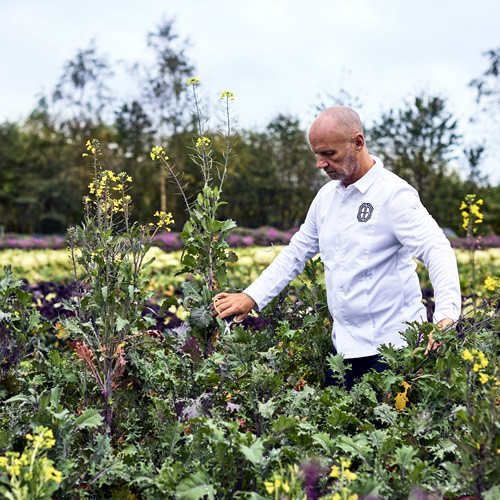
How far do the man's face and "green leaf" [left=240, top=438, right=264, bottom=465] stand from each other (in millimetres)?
1491

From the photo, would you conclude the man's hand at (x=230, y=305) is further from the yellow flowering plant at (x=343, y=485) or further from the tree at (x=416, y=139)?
the tree at (x=416, y=139)

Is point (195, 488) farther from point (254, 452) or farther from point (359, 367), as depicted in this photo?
point (359, 367)

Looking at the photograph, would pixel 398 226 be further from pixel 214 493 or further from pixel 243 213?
pixel 243 213

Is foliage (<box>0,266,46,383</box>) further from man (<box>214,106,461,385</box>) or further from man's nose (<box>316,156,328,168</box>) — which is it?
man's nose (<box>316,156,328,168</box>)

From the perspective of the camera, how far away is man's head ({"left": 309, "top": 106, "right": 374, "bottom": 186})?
3432 millimetres

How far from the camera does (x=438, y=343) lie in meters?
3.01

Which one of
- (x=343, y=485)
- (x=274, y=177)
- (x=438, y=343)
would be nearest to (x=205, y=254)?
(x=438, y=343)

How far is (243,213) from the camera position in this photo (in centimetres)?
3666

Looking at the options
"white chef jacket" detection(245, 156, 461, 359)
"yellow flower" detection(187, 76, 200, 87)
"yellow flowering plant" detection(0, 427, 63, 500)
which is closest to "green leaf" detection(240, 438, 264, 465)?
"yellow flowering plant" detection(0, 427, 63, 500)

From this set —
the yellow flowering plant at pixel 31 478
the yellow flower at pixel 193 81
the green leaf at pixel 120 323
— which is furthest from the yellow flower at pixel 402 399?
the yellow flower at pixel 193 81

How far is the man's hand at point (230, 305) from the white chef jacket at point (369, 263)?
0.14m

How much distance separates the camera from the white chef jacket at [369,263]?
361 cm

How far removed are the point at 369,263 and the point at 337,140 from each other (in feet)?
2.12

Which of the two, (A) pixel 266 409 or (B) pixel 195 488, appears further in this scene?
(A) pixel 266 409
